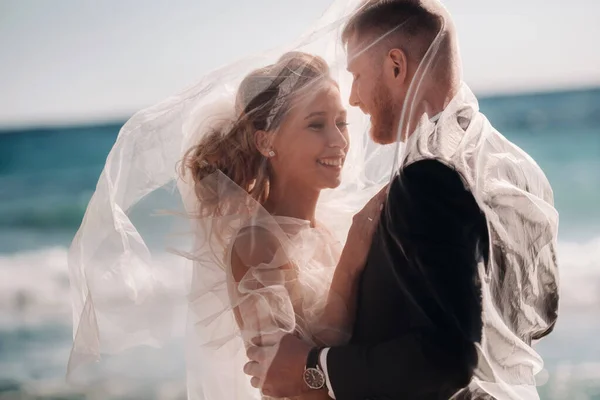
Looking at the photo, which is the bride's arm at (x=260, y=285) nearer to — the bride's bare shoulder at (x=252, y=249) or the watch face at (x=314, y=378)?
the bride's bare shoulder at (x=252, y=249)

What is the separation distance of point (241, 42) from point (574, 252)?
6585 mm

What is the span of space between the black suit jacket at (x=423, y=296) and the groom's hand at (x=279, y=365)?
0.32ft

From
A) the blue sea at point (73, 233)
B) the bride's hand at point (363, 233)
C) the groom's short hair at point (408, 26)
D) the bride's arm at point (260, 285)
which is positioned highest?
the groom's short hair at point (408, 26)

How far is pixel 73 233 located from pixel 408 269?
11.2 metres

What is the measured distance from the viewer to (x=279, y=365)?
213 cm

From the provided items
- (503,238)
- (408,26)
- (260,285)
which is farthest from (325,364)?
(408,26)

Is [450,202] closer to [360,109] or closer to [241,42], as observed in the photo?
[360,109]

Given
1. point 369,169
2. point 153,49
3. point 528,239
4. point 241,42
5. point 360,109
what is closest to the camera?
point 528,239

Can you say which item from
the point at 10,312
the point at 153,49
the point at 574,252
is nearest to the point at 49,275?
the point at 10,312

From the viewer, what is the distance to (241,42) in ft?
45.3

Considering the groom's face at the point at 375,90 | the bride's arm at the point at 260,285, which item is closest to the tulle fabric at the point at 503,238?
the groom's face at the point at 375,90

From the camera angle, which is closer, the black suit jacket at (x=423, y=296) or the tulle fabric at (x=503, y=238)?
the black suit jacket at (x=423, y=296)

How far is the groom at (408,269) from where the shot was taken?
6.27 feet

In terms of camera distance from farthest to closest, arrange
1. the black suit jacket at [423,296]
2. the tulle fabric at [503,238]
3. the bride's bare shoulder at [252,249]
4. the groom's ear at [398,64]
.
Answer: the bride's bare shoulder at [252,249]
the groom's ear at [398,64]
the tulle fabric at [503,238]
the black suit jacket at [423,296]
